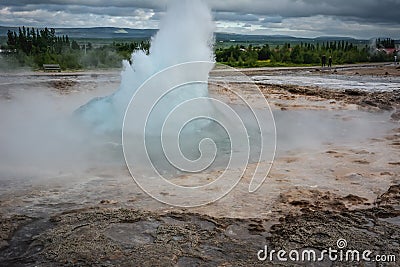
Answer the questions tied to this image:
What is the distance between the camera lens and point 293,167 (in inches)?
240

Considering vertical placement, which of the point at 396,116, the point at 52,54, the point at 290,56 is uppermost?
the point at 52,54

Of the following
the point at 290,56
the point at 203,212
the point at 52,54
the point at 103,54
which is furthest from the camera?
the point at 290,56

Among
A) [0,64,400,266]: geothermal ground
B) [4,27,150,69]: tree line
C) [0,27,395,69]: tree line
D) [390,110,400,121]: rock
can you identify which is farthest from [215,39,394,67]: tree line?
[0,64,400,266]: geothermal ground

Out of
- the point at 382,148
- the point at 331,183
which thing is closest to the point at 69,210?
the point at 331,183

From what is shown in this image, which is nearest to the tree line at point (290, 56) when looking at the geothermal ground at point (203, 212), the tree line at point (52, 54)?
the tree line at point (52, 54)

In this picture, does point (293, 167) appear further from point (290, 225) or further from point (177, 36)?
point (177, 36)

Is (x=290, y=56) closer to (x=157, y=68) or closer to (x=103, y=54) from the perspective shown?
(x=103, y=54)

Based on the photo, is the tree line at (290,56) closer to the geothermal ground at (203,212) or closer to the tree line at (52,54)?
the tree line at (52,54)

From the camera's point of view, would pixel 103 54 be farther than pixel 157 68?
Yes

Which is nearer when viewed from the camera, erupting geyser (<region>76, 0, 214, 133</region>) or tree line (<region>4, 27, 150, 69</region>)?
erupting geyser (<region>76, 0, 214, 133</region>)

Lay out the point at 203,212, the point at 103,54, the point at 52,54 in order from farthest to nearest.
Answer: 1. the point at 103,54
2. the point at 52,54
3. the point at 203,212

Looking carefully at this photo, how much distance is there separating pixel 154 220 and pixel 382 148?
444cm

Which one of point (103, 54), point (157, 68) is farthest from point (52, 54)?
point (157, 68)

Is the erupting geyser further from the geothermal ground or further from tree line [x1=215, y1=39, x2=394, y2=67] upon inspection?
tree line [x1=215, y1=39, x2=394, y2=67]
